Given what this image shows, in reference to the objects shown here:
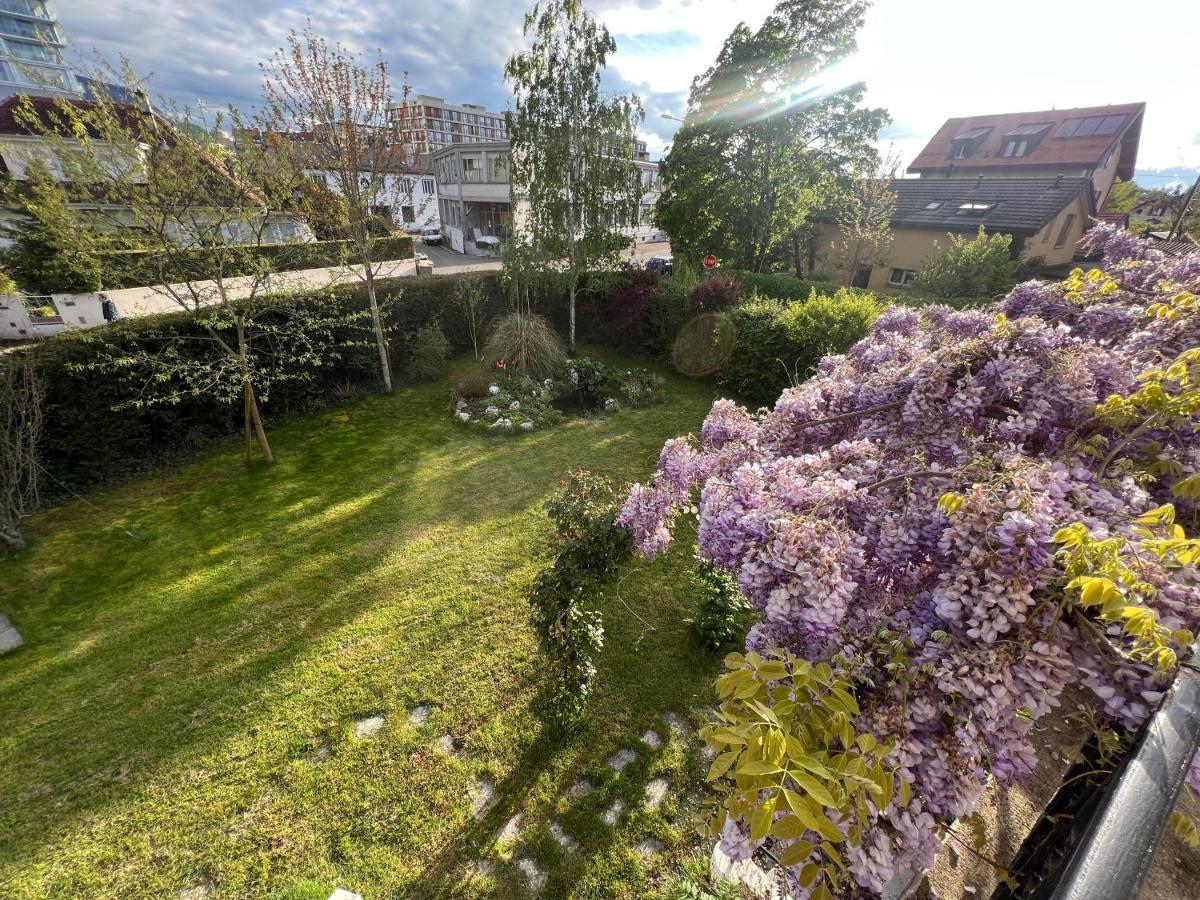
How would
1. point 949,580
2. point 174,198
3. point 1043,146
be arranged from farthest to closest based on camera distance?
point 1043,146 → point 174,198 → point 949,580

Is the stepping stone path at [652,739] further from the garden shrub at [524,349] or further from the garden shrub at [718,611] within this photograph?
the garden shrub at [524,349]

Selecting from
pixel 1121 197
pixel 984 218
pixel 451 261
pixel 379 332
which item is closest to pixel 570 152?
pixel 379 332

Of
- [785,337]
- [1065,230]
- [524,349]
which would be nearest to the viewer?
[785,337]

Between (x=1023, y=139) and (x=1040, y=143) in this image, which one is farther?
(x=1023, y=139)

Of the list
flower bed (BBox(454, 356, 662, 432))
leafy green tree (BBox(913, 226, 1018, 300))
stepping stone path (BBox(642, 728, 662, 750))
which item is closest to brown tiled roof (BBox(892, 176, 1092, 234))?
leafy green tree (BBox(913, 226, 1018, 300))

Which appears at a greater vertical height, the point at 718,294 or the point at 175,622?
the point at 718,294

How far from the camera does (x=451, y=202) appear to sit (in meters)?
33.7

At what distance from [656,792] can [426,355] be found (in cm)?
1032

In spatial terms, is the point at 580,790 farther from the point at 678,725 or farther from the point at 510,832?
the point at 678,725

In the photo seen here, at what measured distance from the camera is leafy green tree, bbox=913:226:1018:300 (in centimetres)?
1416

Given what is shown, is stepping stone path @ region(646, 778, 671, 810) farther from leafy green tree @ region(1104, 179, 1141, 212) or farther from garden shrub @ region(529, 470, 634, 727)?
leafy green tree @ region(1104, 179, 1141, 212)

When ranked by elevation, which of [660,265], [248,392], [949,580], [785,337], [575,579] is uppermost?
[660,265]

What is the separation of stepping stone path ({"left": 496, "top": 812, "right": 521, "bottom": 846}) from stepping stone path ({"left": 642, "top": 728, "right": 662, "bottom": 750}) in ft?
3.76

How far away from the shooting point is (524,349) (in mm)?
11086
